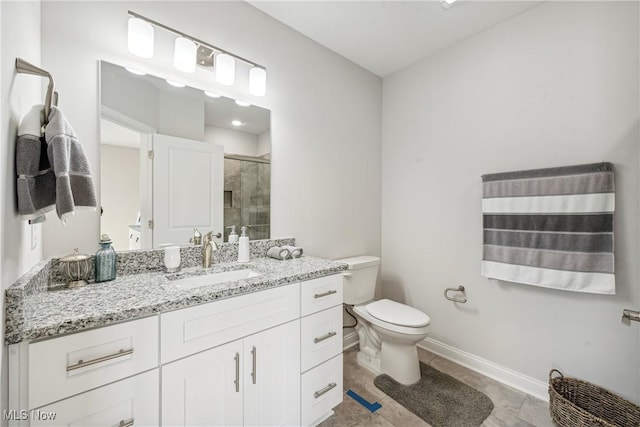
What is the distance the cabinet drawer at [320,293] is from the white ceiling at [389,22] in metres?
1.76

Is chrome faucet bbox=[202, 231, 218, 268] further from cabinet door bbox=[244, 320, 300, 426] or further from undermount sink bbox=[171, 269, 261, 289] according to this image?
cabinet door bbox=[244, 320, 300, 426]

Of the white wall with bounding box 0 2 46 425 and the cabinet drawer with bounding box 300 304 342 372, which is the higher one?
the white wall with bounding box 0 2 46 425

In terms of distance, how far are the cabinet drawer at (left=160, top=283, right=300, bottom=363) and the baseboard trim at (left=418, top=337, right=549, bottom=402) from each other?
154cm

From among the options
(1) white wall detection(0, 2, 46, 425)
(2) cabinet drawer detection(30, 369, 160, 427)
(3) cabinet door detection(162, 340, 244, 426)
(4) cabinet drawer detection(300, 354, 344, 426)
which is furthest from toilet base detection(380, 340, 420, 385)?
(1) white wall detection(0, 2, 46, 425)

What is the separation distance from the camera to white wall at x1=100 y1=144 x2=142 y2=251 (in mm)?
Result: 1278

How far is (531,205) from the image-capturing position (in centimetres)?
169

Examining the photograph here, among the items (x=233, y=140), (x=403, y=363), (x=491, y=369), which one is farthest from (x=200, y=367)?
(x=491, y=369)

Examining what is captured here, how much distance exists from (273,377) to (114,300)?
74 cm

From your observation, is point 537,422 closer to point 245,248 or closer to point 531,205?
point 531,205

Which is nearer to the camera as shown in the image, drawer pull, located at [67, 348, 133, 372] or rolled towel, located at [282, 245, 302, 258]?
drawer pull, located at [67, 348, 133, 372]

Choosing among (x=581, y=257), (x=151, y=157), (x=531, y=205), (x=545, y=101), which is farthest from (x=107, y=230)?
(x=545, y=101)

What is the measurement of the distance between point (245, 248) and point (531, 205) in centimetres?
182

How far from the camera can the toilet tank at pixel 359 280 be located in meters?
2.04

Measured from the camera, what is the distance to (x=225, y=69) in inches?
62.8
